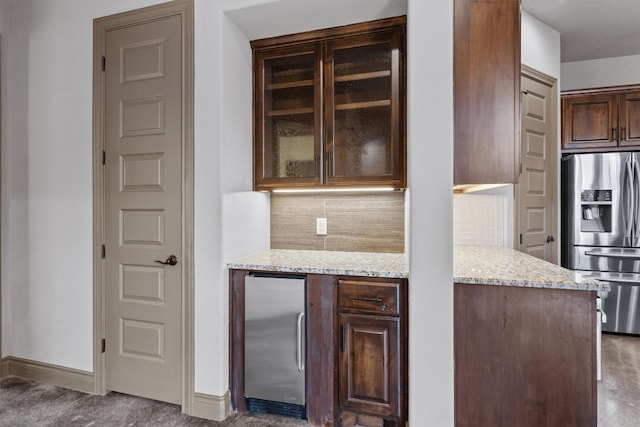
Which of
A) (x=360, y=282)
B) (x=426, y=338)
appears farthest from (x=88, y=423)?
(x=426, y=338)

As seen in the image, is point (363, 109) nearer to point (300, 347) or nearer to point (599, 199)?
point (300, 347)

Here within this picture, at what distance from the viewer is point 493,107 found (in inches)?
65.2

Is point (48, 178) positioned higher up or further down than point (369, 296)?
higher up

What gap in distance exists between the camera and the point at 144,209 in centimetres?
224

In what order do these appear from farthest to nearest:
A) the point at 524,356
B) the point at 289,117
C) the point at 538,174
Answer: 1. the point at 538,174
2. the point at 289,117
3. the point at 524,356

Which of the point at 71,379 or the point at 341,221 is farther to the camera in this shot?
the point at 341,221

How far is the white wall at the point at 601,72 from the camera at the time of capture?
3809mm

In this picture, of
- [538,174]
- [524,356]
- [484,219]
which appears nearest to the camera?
[524,356]

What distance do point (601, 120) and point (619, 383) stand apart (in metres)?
2.52

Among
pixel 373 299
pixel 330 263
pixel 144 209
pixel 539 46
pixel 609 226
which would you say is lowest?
pixel 373 299

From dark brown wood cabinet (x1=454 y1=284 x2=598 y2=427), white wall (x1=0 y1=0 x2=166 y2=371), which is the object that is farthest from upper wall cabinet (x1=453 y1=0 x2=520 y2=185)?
white wall (x1=0 y1=0 x2=166 y2=371)

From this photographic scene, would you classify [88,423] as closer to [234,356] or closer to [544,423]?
[234,356]

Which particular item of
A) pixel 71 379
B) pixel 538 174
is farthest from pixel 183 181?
pixel 538 174

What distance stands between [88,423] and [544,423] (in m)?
2.38
